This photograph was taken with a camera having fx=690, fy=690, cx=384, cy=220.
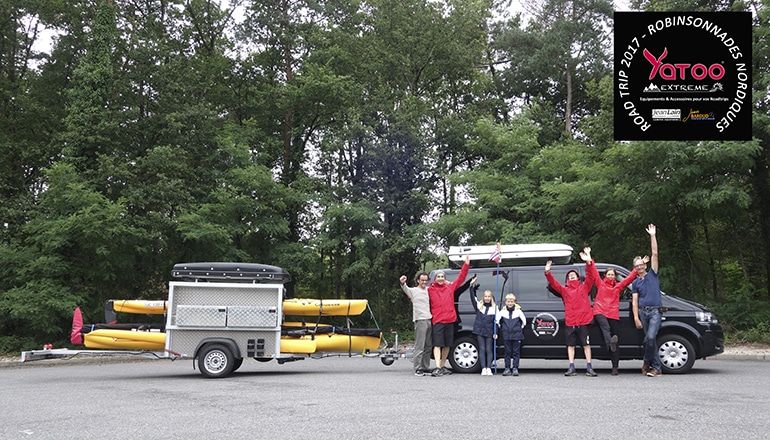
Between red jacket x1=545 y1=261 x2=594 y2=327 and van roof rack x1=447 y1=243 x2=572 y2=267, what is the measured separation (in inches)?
29.1

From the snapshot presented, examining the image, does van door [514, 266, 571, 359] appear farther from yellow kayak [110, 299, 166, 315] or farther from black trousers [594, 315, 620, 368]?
yellow kayak [110, 299, 166, 315]

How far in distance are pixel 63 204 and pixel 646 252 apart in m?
17.7

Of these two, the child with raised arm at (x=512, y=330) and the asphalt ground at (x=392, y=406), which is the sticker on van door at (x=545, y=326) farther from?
the asphalt ground at (x=392, y=406)

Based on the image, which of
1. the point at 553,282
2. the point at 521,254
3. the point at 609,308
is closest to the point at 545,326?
the point at 553,282

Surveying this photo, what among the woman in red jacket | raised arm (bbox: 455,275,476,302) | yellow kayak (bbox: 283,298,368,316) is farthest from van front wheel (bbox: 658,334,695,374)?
yellow kayak (bbox: 283,298,368,316)

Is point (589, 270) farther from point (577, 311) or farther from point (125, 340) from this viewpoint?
point (125, 340)

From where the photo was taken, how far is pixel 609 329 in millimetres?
11250

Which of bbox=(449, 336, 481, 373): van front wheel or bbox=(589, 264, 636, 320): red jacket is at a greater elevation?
bbox=(589, 264, 636, 320): red jacket

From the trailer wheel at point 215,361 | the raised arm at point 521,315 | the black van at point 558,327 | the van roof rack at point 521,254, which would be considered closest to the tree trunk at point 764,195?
the black van at point 558,327

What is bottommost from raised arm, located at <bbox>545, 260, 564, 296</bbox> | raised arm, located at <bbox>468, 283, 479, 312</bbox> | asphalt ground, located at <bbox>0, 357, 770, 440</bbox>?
asphalt ground, located at <bbox>0, 357, 770, 440</bbox>

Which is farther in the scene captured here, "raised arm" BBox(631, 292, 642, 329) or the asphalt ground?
"raised arm" BBox(631, 292, 642, 329)

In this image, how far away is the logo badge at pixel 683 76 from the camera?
52.2ft

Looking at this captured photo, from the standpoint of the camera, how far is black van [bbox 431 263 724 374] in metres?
11.3

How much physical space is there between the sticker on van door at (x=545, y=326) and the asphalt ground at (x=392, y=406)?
27.2 inches
